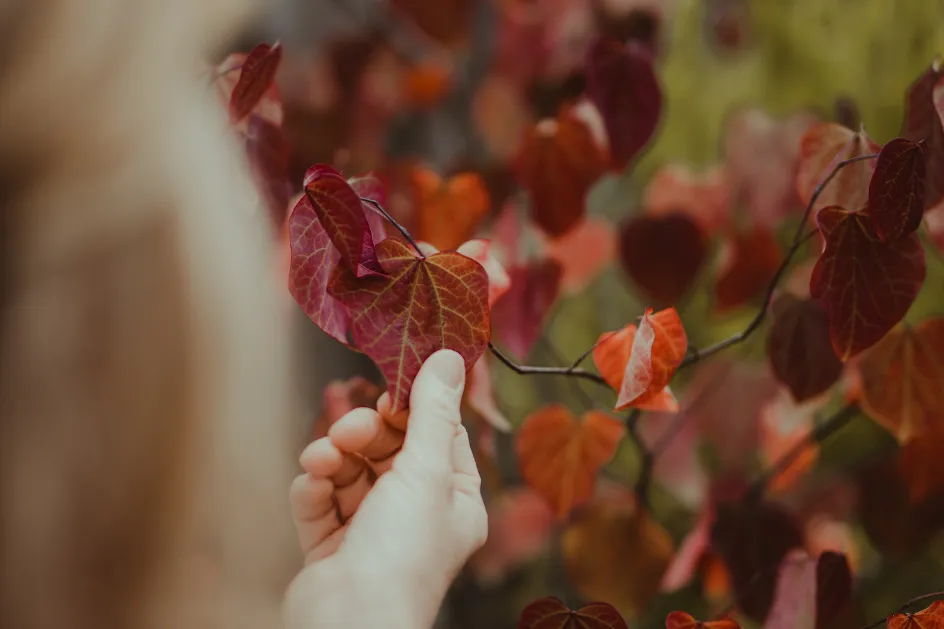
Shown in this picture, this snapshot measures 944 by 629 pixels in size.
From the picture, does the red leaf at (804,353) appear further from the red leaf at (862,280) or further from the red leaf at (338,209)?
the red leaf at (338,209)

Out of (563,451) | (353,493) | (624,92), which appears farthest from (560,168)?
(353,493)

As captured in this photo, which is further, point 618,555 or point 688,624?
point 618,555

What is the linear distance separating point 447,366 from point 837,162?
0.30 m

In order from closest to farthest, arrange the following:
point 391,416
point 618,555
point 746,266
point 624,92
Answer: point 391,416 < point 624,92 < point 618,555 < point 746,266

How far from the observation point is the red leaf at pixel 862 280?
1.52 ft

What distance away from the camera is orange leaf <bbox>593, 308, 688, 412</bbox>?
18.7 inches

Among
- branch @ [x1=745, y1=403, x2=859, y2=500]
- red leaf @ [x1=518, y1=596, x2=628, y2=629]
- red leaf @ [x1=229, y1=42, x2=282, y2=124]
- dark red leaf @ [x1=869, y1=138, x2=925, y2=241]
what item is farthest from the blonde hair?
branch @ [x1=745, y1=403, x2=859, y2=500]

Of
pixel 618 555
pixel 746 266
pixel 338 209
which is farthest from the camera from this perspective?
pixel 746 266

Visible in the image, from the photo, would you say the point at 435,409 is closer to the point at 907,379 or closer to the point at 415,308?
the point at 415,308

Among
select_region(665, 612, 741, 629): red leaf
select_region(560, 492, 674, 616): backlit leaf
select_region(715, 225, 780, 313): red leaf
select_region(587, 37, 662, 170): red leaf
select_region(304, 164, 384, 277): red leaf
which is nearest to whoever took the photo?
select_region(304, 164, 384, 277): red leaf

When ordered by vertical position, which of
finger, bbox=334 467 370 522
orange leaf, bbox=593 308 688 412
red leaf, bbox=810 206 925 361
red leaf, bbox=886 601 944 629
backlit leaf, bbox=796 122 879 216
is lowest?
red leaf, bbox=886 601 944 629

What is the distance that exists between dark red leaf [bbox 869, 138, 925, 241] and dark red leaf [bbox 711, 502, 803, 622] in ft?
1.22

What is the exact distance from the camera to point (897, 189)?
442 millimetres

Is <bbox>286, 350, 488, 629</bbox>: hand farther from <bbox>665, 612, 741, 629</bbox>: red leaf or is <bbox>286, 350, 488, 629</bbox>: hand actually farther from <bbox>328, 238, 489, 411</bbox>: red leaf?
<bbox>665, 612, 741, 629</bbox>: red leaf
